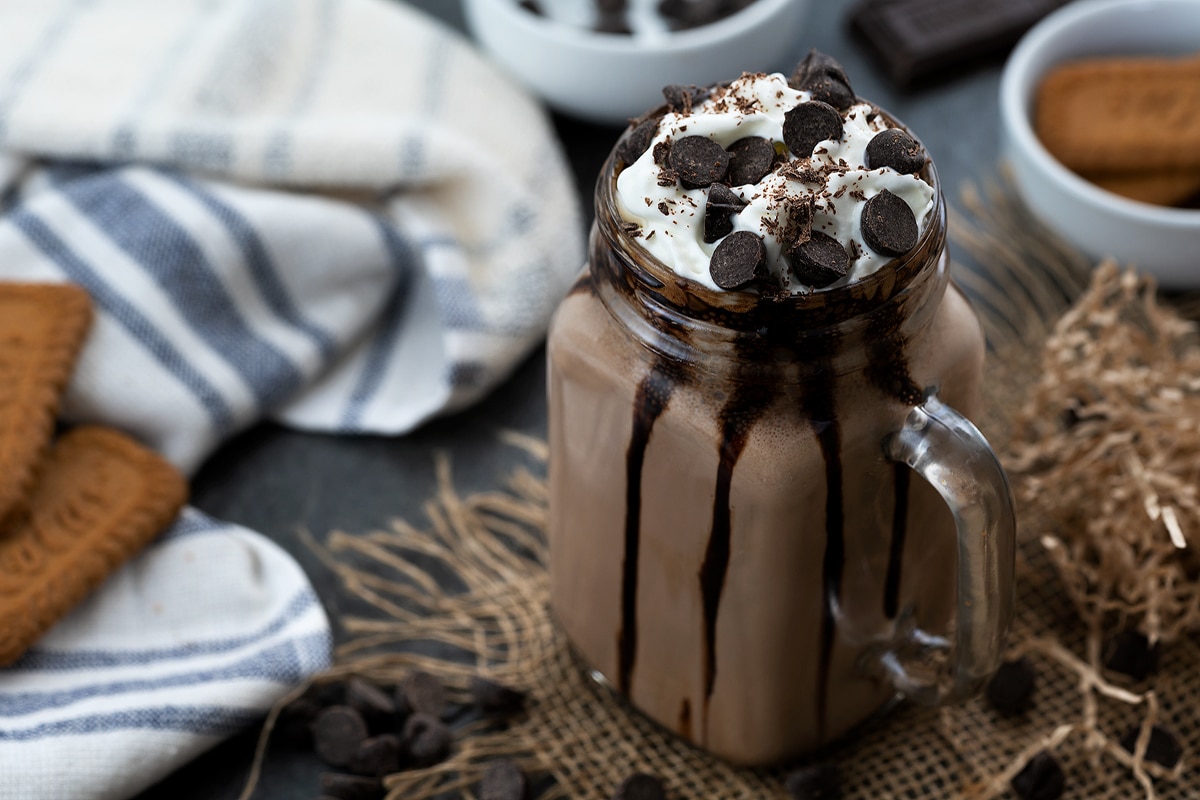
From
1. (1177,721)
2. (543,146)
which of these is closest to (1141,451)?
(1177,721)

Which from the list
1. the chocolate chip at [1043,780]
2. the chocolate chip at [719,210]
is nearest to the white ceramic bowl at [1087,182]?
the chocolate chip at [1043,780]

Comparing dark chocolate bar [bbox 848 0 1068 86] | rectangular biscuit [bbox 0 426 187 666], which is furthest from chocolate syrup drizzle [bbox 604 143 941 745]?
dark chocolate bar [bbox 848 0 1068 86]

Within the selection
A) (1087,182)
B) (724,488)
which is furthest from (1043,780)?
(1087,182)

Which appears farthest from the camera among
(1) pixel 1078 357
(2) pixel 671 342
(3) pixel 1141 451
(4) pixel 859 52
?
(4) pixel 859 52

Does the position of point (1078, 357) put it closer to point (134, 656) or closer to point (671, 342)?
point (671, 342)

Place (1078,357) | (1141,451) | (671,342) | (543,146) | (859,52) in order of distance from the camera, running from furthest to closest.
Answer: (859,52) → (543,146) → (1078,357) → (1141,451) → (671,342)

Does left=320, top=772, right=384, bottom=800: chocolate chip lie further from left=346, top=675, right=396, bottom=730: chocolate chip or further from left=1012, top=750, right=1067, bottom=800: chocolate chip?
left=1012, top=750, right=1067, bottom=800: chocolate chip
